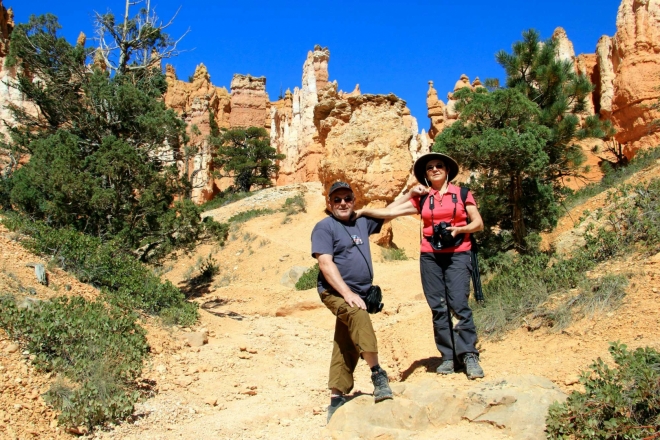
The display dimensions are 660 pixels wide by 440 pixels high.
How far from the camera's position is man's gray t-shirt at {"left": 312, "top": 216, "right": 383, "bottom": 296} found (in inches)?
147

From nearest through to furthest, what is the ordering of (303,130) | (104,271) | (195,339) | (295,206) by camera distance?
(195,339) < (104,271) < (295,206) < (303,130)

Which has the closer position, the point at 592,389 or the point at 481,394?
the point at 592,389

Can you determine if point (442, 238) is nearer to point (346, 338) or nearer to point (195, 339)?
point (346, 338)

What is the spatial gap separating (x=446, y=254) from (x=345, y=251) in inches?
39.1

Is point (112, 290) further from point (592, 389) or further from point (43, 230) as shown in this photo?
point (592, 389)

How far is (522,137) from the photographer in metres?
7.99

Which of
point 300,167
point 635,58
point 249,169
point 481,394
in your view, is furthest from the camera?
point 249,169

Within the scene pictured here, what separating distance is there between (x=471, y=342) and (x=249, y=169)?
31637mm

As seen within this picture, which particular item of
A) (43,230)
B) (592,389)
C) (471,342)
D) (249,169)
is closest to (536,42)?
(471,342)

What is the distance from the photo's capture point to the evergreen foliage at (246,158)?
34406 mm

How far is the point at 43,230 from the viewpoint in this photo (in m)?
7.98

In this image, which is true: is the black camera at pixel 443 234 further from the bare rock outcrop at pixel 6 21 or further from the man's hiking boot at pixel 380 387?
the bare rock outcrop at pixel 6 21

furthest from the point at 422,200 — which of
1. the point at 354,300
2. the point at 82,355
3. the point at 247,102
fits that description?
the point at 247,102

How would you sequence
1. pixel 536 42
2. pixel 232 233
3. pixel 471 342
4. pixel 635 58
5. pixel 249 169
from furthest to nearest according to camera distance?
pixel 249 169
pixel 635 58
pixel 232 233
pixel 536 42
pixel 471 342
